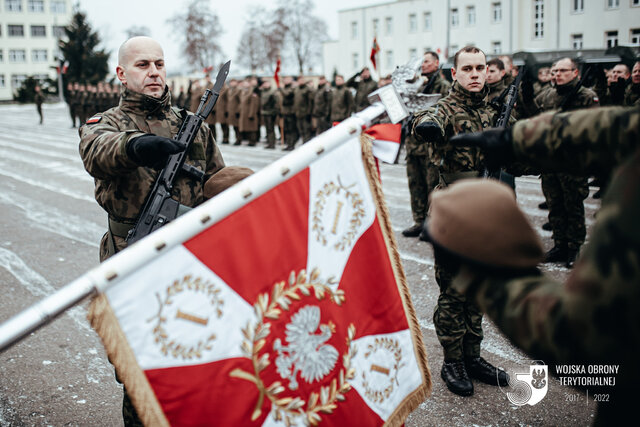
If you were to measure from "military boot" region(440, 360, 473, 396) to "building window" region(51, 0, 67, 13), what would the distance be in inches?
3345

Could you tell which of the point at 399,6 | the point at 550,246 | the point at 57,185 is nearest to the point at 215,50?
the point at 399,6

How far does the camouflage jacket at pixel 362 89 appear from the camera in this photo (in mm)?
14328

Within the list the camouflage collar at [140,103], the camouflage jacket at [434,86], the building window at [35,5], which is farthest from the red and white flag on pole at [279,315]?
the building window at [35,5]

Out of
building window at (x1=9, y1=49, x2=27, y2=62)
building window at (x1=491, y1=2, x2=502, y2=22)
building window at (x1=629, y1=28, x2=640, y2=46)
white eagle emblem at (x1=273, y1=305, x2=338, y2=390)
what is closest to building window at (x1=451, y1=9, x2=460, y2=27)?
building window at (x1=491, y1=2, x2=502, y2=22)

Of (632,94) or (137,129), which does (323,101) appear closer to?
(632,94)

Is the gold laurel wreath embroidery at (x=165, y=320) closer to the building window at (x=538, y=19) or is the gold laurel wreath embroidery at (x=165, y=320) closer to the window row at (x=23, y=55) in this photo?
the building window at (x=538, y=19)

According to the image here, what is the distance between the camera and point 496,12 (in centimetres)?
4956

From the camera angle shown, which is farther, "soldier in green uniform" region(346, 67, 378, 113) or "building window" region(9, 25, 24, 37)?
"building window" region(9, 25, 24, 37)

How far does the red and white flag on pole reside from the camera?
1.43 m

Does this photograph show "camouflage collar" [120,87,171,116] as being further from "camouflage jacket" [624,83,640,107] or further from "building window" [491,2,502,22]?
"building window" [491,2,502,22]

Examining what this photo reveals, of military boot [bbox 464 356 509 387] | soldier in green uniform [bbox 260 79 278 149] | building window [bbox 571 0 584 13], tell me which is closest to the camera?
military boot [bbox 464 356 509 387]

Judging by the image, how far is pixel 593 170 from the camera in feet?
4.39

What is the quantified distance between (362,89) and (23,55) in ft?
246

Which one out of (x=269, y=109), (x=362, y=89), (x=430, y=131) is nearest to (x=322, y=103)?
(x=362, y=89)
